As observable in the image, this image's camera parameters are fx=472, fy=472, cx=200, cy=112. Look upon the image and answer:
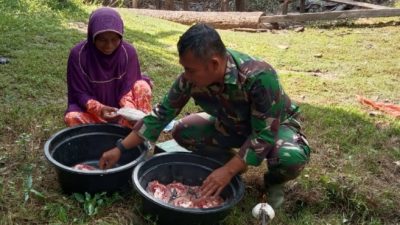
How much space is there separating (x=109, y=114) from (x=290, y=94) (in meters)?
2.60

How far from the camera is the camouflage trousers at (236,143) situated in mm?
2326

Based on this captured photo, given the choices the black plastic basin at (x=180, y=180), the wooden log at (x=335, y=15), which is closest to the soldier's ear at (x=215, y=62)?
the black plastic basin at (x=180, y=180)

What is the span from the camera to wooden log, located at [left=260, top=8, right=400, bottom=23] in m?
9.53

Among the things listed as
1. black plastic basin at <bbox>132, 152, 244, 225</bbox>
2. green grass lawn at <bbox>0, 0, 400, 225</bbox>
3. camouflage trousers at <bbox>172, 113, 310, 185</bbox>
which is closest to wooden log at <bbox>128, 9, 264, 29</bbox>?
green grass lawn at <bbox>0, 0, 400, 225</bbox>

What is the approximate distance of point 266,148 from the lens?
2.16 meters

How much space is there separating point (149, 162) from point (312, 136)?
5.30 ft

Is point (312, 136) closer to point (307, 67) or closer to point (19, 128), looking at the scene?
point (19, 128)

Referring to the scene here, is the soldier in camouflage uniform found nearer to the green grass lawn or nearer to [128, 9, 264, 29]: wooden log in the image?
the green grass lawn

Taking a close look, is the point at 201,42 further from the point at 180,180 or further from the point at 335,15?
the point at 335,15

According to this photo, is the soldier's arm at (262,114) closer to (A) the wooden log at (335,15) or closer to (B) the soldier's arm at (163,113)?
(B) the soldier's arm at (163,113)

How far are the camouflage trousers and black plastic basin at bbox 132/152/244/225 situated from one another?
15cm

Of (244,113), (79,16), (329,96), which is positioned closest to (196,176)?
(244,113)

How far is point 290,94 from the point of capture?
5.00 meters

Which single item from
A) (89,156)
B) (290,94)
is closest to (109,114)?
(89,156)
